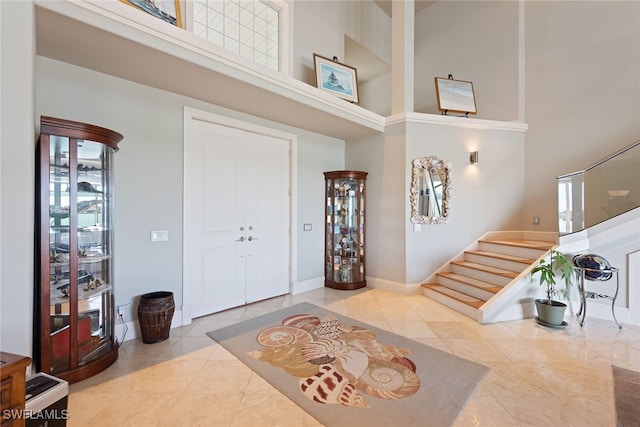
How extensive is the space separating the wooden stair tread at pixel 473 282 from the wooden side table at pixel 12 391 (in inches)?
178

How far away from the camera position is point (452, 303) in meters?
3.86

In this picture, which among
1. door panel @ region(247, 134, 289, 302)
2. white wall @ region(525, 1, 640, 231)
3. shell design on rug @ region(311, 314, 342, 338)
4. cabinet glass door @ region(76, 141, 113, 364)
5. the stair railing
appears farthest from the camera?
white wall @ region(525, 1, 640, 231)

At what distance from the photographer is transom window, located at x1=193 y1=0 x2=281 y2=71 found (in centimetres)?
332

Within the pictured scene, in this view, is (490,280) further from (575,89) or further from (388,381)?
(575,89)

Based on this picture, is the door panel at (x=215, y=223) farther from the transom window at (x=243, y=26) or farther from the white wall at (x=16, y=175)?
the white wall at (x=16, y=175)

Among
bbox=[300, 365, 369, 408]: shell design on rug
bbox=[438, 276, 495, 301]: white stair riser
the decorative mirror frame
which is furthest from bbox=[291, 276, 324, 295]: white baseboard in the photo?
bbox=[300, 365, 369, 408]: shell design on rug

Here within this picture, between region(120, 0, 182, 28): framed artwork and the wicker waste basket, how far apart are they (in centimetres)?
296

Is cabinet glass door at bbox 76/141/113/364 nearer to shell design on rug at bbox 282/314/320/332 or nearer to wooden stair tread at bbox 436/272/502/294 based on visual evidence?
shell design on rug at bbox 282/314/320/332

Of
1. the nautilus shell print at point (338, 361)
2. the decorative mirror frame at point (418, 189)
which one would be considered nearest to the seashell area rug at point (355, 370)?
the nautilus shell print at point (338, 361)

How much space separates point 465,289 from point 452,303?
354 millimetres

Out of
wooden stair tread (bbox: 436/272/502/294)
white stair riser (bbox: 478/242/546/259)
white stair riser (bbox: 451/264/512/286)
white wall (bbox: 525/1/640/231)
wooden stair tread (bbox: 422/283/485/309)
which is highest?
white wall (bbox: 525/1/640/231)

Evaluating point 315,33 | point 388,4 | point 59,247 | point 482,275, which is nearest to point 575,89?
point 482,275

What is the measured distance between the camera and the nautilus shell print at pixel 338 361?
2049 millimetres

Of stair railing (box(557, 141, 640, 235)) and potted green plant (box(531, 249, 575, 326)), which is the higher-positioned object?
stair railing (box(557, 141, 640, 235))
